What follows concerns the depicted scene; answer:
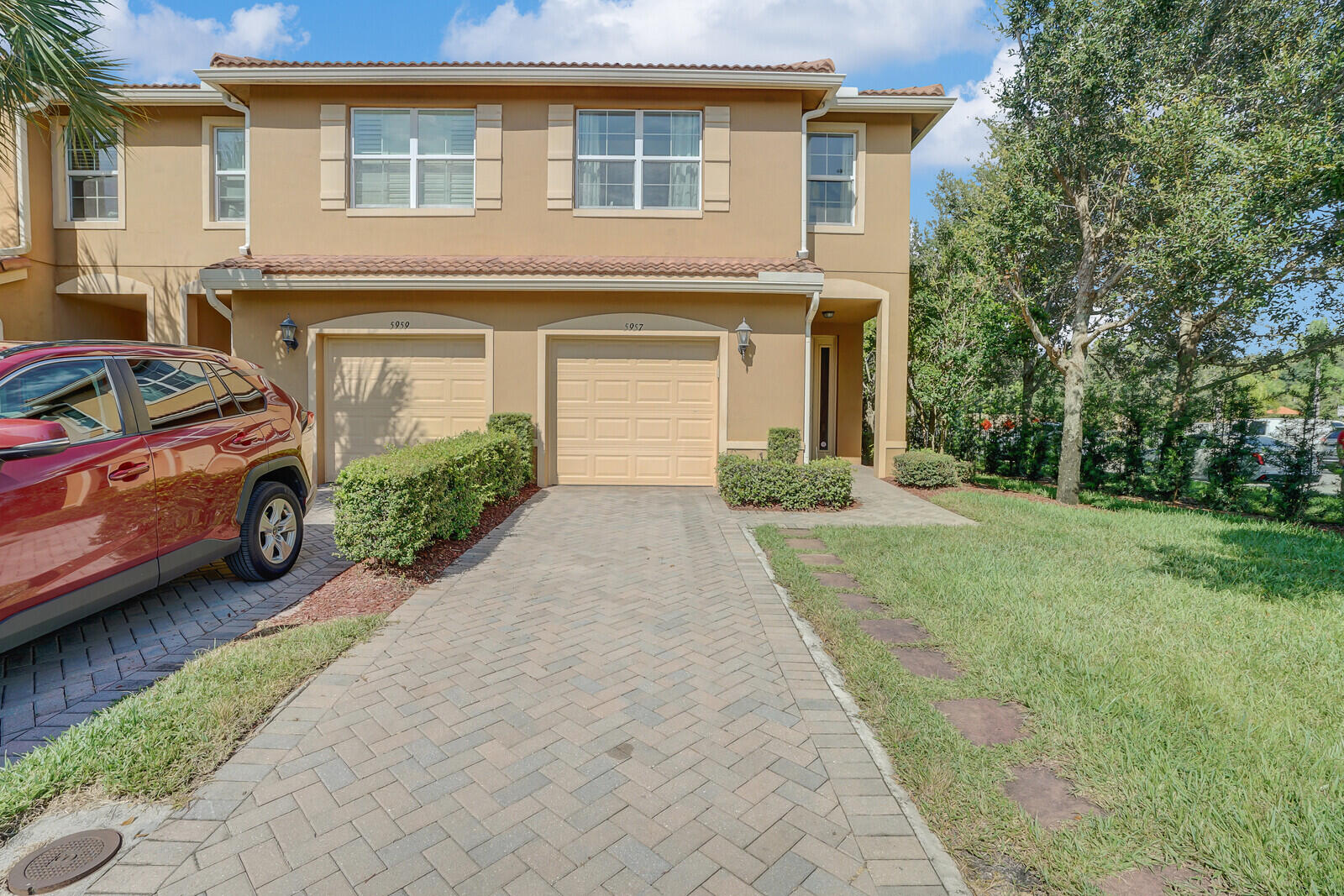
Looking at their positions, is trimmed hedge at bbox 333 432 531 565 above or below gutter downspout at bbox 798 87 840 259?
below

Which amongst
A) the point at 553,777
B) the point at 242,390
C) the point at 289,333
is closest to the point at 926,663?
the point at 553,777

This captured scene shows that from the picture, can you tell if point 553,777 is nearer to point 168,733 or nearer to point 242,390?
point 168,733

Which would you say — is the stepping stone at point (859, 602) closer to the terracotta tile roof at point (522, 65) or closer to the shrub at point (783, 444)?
the shrub at point (783, 444)

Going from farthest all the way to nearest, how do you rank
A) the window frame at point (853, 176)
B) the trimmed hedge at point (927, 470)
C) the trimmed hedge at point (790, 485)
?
the window frame at point (853, 176) → the trimmed hedge at point (927, 470) → the trimmed hedge at point (790, 485)

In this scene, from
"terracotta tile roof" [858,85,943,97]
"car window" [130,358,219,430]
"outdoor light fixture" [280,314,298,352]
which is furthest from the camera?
"terracotta tile roof" [858,85,943,97]

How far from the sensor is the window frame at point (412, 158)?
10.7m

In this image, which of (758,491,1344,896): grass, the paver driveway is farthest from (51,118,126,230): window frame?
(758,491,1344,896): grass

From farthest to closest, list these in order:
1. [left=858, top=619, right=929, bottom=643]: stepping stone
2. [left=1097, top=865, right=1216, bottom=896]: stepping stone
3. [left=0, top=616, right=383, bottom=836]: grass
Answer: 1. [left=858, top=619, right=929, bottom=643]: stepping stone
2. [left=0, top=616, right=383, bottom=836]: grass
3. [left=1097, top=865, right=1216, bottom=896]: stepping stone

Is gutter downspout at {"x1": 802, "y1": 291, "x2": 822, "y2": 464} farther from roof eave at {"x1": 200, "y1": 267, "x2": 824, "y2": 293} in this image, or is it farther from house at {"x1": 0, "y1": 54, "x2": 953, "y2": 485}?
roof eave at {"x1": 200, "y1": 267, "x2": 824, "y2": 293}

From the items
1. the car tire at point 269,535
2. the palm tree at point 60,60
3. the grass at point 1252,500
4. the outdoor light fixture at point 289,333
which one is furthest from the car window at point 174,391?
the grass at point 1252,500

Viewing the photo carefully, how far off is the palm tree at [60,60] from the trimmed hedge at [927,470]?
12788mm

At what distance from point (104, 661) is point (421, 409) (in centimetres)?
699

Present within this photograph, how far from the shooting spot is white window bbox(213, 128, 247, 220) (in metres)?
11.7

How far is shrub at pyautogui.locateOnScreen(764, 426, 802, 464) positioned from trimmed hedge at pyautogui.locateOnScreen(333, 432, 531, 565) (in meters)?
5.16
